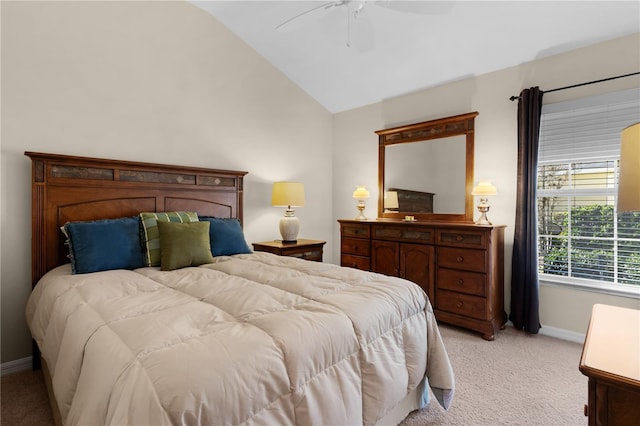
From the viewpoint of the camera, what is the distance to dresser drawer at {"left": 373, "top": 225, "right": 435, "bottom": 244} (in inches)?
129

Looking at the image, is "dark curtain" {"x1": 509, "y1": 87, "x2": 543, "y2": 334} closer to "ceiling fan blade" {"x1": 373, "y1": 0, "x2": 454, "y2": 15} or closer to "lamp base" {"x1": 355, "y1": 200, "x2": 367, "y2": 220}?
"ceiling fan blade" {"x1": 373, "y1": 0, "x2": 454, "y2": 15}

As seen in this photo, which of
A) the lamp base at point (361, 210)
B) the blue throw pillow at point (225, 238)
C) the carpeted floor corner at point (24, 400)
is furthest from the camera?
the lamp base at point (361, 210)

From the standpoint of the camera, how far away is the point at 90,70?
268cm

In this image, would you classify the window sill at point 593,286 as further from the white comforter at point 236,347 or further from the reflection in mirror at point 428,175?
the white comforter at point 236,347

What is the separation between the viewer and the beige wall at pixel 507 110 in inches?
107

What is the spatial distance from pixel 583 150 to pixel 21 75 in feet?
14.9

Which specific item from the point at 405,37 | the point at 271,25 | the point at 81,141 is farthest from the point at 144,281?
the point at 405,37

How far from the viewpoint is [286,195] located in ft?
12.1

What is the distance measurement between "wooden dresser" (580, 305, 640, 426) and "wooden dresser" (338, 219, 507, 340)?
183 centimetres

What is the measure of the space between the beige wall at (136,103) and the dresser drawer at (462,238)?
1893 mm

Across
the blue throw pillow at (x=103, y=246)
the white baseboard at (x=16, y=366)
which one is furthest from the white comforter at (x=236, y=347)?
A: the white baseboard at (x=16, y=366)

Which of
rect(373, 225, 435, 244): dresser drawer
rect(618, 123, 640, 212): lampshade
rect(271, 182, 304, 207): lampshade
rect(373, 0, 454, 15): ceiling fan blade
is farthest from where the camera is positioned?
rect(271, 182, 304, 207): lampshade

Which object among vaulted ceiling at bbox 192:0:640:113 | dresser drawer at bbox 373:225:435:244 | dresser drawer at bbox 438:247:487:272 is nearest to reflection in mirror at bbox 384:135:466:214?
dresser drawer at bbox 373:225:435:244

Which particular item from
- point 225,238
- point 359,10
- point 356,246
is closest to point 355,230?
point 356,246
